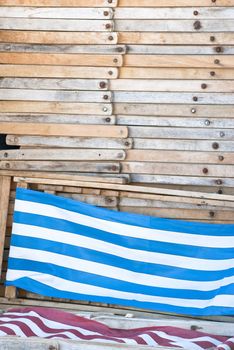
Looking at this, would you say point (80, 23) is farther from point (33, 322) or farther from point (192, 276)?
point (33, 322)

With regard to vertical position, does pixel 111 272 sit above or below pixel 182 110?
below

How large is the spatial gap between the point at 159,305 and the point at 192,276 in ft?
1.56

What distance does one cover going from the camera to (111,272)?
29.2ft

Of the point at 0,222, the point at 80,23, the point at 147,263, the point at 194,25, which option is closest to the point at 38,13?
the point at 80,23

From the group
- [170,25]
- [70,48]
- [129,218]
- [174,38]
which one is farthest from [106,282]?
[170,25]

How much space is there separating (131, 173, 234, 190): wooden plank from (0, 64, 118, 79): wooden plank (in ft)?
3.88

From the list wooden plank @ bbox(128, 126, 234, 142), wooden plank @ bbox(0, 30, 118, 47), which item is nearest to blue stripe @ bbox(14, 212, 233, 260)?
wooden plank @ bbox(128, 126, 234, 142)

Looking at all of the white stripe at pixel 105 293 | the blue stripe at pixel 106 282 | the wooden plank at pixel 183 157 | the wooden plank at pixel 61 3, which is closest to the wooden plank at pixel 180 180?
the wooden plank at pixel 183 157

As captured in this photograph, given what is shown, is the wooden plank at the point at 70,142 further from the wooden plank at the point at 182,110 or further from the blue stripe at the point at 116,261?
the blue stripe at the point at 116,261

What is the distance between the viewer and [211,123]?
905cm

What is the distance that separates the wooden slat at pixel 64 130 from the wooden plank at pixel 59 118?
0.05 metres

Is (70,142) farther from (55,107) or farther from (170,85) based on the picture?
(170,85)

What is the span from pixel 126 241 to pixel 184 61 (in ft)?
6.85

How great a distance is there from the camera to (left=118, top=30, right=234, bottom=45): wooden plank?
8.93m
